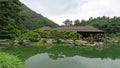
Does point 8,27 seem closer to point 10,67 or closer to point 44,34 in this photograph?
point 44,34

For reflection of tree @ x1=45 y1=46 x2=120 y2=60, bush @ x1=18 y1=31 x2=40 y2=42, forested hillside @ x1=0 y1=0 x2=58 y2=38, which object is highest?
forested hillside @ x1=0 y1=0 x2=58 y2=38

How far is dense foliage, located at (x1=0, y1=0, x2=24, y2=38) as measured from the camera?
73.1 feet

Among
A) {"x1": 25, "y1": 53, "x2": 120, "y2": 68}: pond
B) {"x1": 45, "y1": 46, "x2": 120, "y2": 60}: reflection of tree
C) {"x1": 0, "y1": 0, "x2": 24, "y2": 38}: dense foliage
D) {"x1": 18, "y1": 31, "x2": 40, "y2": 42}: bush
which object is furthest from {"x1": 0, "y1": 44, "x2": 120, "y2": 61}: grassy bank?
{"x1": 0, "y1": 0, "x2": 24, "y2": 38}: dense foliage

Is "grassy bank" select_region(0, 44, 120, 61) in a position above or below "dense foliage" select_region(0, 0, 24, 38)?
below

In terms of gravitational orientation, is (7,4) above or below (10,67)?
above

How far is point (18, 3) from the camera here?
24172mm

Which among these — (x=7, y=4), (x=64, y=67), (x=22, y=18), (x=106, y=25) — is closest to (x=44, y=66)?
(x=64, y=67)

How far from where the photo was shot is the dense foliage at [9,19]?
22283 mm

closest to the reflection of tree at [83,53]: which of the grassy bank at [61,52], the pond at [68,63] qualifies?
the grassy bank at [61,52]

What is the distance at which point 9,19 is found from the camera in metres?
22.8

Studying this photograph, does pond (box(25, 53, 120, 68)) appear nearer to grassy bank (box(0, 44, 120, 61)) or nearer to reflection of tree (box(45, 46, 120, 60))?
reflection of tree (box(45, 46, 120, 60))

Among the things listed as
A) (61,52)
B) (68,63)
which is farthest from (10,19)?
(68,63)

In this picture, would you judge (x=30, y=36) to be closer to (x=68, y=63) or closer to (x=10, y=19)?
(x=10, y=19)

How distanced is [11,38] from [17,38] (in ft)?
3.36
